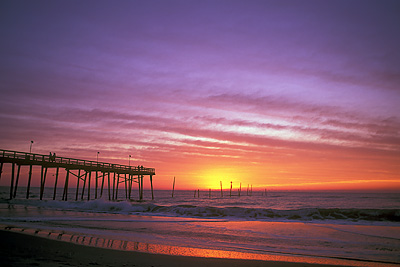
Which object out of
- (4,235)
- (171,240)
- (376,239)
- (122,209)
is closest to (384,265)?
(376,239)

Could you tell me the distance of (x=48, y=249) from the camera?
8.01 metres

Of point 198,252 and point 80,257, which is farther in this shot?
point 198,252

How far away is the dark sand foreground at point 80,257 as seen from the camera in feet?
21.5

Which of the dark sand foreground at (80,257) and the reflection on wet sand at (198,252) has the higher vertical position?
the dark sand foreground at (80,257)

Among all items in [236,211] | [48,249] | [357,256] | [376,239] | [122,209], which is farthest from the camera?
[122,209]

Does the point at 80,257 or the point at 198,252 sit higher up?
the point at 80,257

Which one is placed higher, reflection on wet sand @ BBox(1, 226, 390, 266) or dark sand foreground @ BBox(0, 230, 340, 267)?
dark sand foreground @ BBox(0, 230, 340, 267)

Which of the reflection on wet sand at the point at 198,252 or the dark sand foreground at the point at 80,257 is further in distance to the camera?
the reflection on wet sand at the point at 198,252

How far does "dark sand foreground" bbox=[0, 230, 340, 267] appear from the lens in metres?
6.55

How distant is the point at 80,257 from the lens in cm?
719

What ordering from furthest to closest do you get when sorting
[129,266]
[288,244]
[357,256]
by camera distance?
[288,244] < [357,256] < [129,266]

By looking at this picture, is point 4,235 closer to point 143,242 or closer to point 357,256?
point 143,242

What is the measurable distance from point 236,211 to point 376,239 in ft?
44.1

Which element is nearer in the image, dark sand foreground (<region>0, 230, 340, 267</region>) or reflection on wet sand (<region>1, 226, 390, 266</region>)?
dark sand foreground (<region>0, 230, 340, 267</region>)
